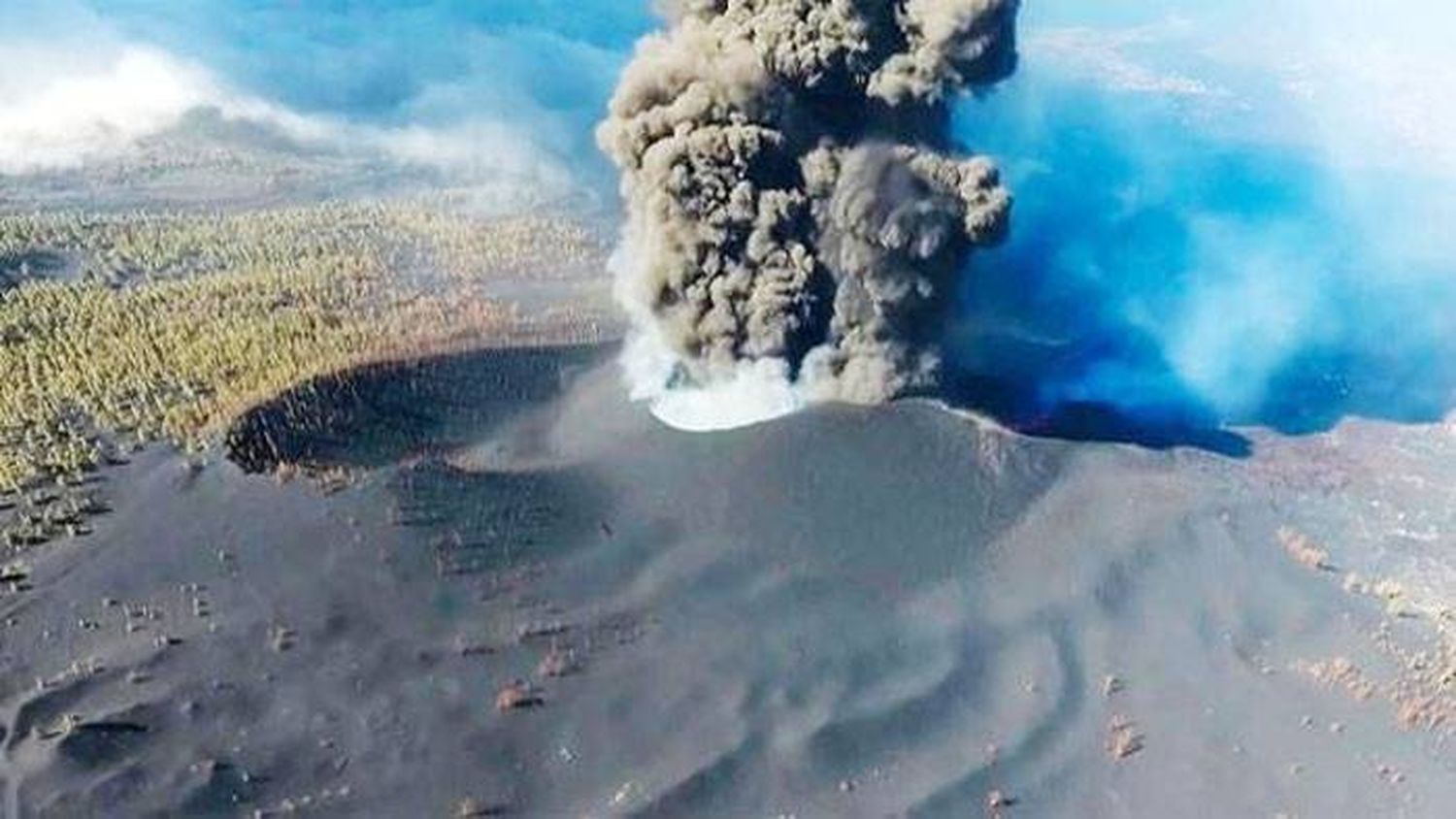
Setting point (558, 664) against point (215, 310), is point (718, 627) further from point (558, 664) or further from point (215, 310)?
point (215, 310)

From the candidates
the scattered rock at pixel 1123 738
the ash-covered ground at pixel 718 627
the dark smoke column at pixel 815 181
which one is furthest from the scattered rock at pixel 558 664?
the dark smoke column at pixel 815 181

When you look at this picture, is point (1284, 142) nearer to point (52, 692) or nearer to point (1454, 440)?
point (1454, 440)

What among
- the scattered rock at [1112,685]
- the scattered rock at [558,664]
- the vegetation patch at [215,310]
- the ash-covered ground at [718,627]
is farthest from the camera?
the vegetation patch at [215,310]

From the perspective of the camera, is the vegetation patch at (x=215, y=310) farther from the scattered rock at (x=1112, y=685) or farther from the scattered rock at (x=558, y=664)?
the scattered rock at (x=1112, y=685)

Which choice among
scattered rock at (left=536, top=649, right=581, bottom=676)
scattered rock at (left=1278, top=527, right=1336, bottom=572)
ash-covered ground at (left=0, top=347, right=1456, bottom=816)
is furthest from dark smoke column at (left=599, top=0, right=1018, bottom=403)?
scattered rock at (left=536, top=649, right=581, bottom=676)

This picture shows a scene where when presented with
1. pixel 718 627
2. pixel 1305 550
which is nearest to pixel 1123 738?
pixel 718 627

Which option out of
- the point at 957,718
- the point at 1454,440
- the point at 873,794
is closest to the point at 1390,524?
the point at 1454,440

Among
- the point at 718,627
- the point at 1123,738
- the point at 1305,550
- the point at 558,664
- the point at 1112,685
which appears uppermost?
the point at 558,664
